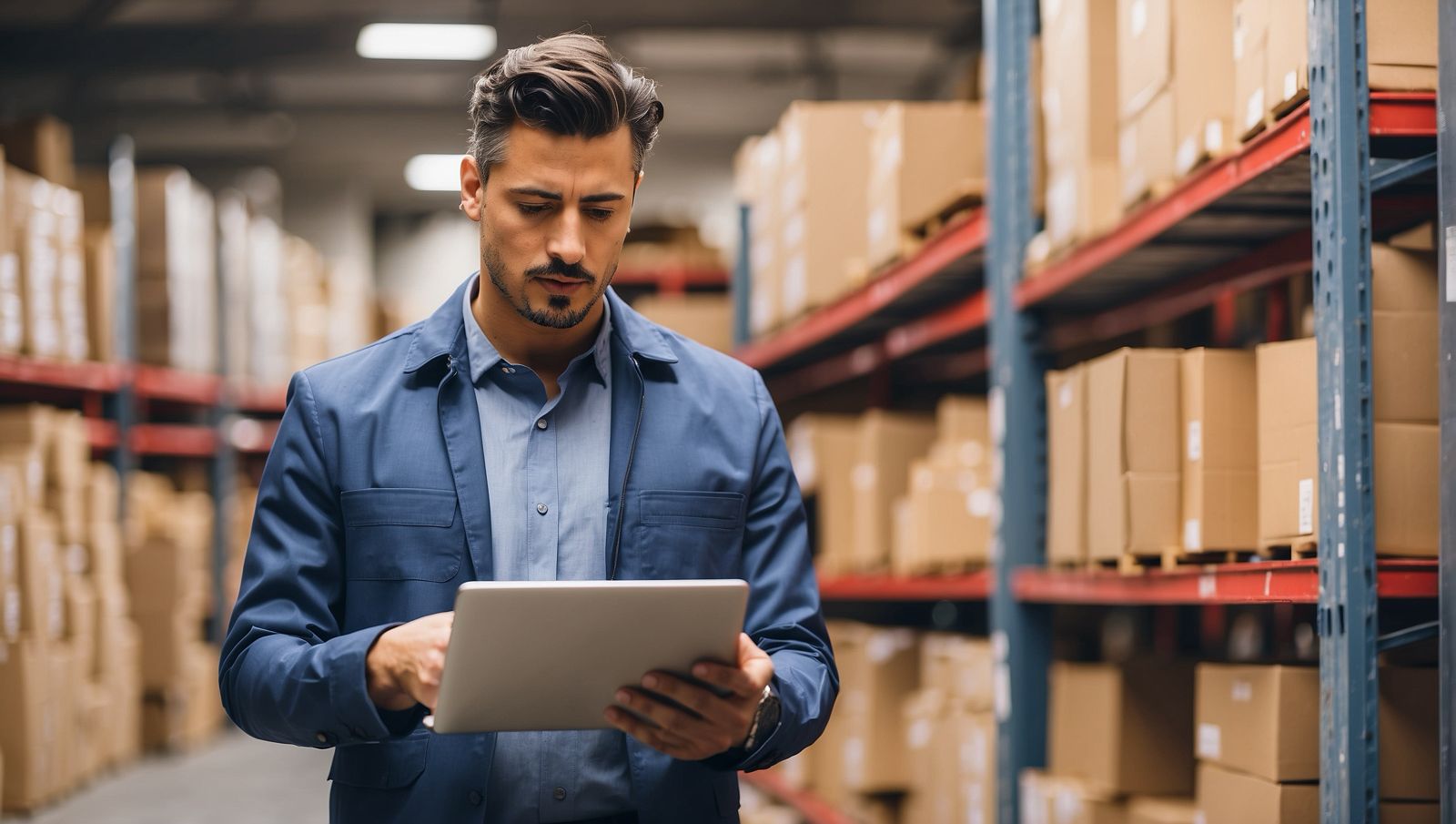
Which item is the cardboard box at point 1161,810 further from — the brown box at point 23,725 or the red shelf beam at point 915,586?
the brown box at point 23,725

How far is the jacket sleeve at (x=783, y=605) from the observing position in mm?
1863

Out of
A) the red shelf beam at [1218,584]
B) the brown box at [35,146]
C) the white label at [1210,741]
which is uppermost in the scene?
the brown box at [35,146]

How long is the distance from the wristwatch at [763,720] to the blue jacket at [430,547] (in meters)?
0.02

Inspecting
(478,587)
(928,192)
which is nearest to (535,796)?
(478,587)

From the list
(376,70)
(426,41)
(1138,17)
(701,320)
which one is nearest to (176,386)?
(701,320)

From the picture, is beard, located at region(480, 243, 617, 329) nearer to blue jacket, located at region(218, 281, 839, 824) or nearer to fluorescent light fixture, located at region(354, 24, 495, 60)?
blue jacket, located at region(218, 281, 839, 824)

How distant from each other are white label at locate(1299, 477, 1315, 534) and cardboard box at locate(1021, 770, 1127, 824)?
1.09 m

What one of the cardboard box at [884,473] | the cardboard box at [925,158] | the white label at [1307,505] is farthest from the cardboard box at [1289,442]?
the cardboard box at [884,473]

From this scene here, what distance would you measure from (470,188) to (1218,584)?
145 cm

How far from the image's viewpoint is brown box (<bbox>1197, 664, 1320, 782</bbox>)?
2510 mm

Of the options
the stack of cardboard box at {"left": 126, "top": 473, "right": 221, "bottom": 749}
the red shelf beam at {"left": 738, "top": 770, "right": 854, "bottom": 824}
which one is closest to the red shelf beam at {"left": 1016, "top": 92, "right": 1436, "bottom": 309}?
the red shelf beam at {"left": 738, "top": 770, "right": 854, "bottom": 824}

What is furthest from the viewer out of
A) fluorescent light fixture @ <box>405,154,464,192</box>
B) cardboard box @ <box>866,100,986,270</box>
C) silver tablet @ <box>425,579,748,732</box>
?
fluorescent light fixture @ <box>405,154,464,192</box>

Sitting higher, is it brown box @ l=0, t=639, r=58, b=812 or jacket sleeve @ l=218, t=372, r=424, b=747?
jacket sleeve @ l=218, t=372, r=424, b=747

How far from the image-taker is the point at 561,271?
1934 millimetres
